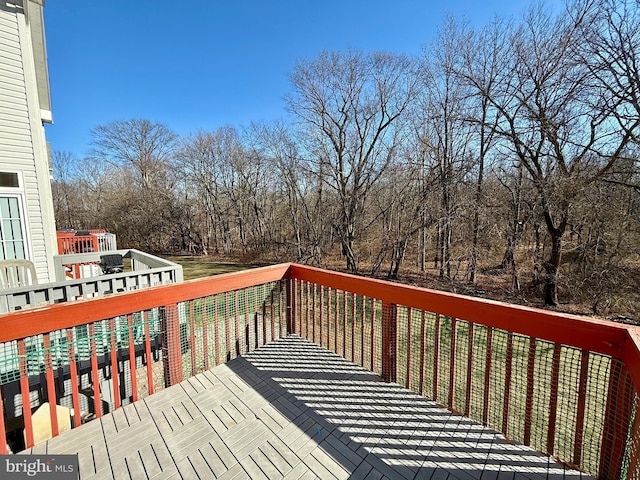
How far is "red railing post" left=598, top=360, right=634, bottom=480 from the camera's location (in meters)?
1.37

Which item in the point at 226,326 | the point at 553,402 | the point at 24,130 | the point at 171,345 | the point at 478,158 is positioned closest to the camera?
the point at 553,402

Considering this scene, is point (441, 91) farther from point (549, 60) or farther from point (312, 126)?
point (312, 126)

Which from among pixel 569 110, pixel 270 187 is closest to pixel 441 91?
pixel 569 110

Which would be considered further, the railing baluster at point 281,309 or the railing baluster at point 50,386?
the railing baluster at point 281,309

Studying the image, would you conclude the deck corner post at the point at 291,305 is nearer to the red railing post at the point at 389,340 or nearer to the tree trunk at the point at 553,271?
the red railing post at the point at 389,340

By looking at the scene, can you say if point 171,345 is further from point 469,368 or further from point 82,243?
point 82,243

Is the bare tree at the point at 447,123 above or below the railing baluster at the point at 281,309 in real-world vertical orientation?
above

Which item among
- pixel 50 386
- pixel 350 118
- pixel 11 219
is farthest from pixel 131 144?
pixel 50 386

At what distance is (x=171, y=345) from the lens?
8.00ft

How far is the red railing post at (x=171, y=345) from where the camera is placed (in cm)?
241
